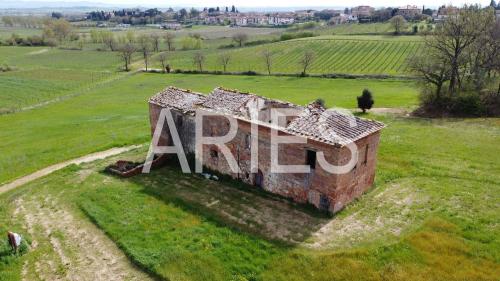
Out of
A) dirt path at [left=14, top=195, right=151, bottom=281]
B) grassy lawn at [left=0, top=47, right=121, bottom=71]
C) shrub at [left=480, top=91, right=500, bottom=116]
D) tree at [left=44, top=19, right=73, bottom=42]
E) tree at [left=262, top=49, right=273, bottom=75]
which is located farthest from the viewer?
tree at [left=44, top=19, right=73, bottom=42]

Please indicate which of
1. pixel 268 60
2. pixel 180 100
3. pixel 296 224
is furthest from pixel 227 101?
pixel 268 60

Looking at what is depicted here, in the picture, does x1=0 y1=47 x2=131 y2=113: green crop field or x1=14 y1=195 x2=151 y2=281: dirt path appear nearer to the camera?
x1=14 y1=195 x2=151 y2=281: dirt path

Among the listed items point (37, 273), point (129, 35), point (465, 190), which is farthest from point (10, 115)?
point (129, 35)

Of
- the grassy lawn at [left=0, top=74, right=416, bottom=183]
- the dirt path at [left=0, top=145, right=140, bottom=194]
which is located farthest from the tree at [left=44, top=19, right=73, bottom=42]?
the dirt path at [left=0, top=145, right=140, bottom=194]

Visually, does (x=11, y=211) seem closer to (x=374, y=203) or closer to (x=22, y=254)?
(x=22, y=254)

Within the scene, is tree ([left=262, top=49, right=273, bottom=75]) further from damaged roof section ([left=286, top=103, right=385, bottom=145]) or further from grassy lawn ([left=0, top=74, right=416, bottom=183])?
damaged roof section ([left=286, top=103, right=385, bottom=145])

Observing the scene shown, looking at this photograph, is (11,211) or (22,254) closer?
(22,254)
